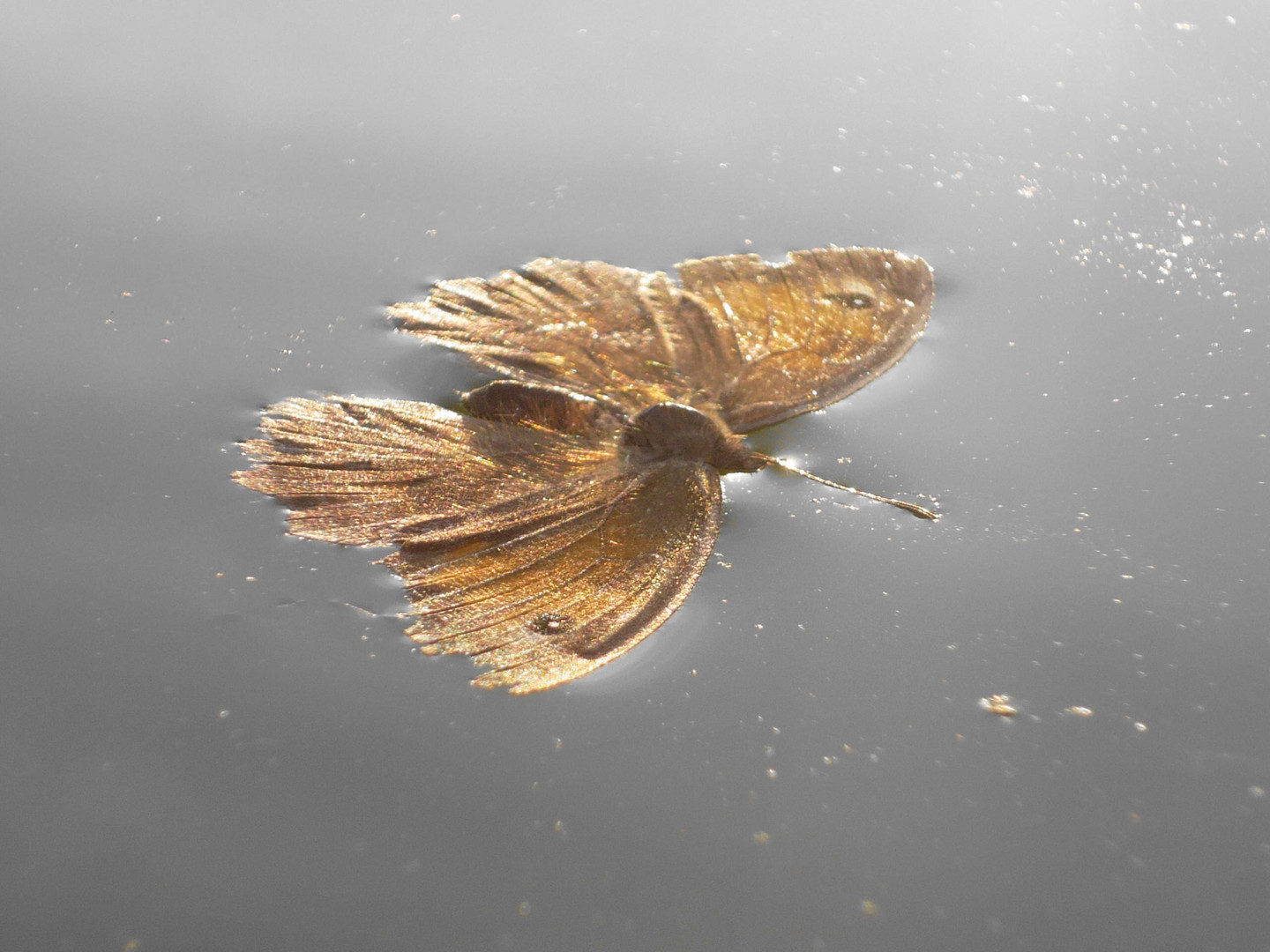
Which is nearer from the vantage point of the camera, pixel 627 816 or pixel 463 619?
pixel 627 816

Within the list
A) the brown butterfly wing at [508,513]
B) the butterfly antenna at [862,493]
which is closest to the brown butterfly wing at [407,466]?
the brown butterfly wing at [508,513]

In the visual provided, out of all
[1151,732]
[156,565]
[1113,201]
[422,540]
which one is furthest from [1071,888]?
[1113,201]

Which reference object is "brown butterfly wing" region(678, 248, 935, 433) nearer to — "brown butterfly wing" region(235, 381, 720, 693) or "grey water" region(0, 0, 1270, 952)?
"grey water" region(0, 0, 1270, 952)

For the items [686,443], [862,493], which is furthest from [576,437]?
[862,493]

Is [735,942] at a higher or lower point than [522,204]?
lower

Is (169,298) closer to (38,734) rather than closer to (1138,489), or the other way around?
(38,734)

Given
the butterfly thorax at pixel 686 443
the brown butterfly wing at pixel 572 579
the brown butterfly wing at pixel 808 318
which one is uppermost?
the brown butterfly wing at pixel 808 318

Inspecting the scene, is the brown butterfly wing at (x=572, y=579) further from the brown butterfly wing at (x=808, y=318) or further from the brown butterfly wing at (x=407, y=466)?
the brown butterfly wing at (x=808, y=318)
